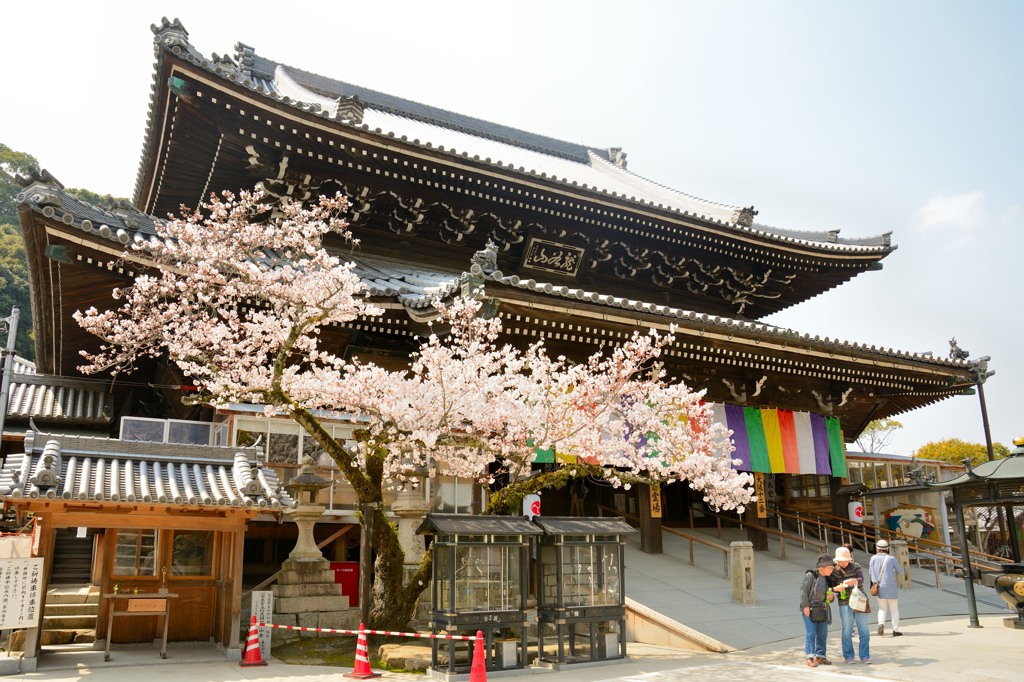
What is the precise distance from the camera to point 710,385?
14945mm

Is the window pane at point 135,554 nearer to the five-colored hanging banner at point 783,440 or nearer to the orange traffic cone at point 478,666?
the orange traffic cone at point 478,666

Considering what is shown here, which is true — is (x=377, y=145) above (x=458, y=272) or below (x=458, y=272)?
above

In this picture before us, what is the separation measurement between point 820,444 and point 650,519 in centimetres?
481

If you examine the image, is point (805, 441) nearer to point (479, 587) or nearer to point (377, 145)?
point (479, 587)

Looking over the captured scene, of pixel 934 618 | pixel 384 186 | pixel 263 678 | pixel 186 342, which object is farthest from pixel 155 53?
pixel 934 618

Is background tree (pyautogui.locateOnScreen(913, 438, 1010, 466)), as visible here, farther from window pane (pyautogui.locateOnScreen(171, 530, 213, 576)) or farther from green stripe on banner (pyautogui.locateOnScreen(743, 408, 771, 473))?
window pane (pyautogui.locateOnScreen(171, 530, 213, 576))


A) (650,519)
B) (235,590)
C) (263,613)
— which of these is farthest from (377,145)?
(650,519)

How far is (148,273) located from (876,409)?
17.1 m

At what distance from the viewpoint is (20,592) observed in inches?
305

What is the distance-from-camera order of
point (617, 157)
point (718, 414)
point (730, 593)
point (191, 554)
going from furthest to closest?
point (617, 157)
point (718, 414)
point (730, 593)
point (191, 554)

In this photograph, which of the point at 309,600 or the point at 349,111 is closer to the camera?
the point at 309,600

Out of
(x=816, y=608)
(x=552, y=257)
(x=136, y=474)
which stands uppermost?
(x=552, y=257)

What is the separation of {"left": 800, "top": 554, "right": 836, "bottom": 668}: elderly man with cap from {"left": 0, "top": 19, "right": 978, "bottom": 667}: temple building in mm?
4946

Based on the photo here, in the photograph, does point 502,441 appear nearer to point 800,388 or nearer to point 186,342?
point 186,342
